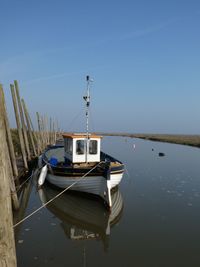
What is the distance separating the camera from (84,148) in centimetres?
1753

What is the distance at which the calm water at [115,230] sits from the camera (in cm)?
918

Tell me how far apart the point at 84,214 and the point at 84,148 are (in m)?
4.84

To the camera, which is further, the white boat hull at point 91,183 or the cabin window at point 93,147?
the cabin window at point 93,147

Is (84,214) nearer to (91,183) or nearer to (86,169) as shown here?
(91,183)

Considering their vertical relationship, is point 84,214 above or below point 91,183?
below

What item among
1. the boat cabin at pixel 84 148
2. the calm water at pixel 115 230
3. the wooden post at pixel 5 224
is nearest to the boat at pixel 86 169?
the boat cabin at pixel 84 148

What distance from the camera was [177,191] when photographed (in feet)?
62.7

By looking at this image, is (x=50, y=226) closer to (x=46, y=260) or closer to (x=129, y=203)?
(x=46, y=260)

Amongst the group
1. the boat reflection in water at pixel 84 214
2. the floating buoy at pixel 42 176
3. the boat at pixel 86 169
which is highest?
the boat at pixel 86 169

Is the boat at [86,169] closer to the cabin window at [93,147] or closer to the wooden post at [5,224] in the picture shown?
the cabin window at [93,147]

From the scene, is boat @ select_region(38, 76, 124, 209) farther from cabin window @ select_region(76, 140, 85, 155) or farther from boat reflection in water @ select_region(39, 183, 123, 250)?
boat reflection in water @ select_region(39, 183, 123, 250)

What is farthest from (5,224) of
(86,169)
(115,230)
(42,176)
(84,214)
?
(42,176)

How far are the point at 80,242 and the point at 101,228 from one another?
1807 mm

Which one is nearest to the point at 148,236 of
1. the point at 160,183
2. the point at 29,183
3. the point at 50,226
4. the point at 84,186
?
the point at 50,226
